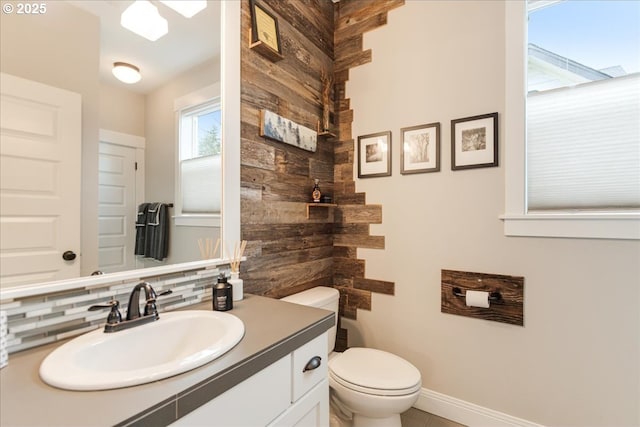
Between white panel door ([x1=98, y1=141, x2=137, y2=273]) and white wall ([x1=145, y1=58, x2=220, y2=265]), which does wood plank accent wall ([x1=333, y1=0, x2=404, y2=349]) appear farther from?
white panel door ([x1=98, y1=141, x2=137, y2=273])

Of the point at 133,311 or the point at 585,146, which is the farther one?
the point at 585,146

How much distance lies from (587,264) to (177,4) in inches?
87.3

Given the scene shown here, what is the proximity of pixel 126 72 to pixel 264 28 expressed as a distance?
32.2 inches

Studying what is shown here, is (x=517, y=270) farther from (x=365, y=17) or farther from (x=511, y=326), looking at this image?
(x=365, y=17)

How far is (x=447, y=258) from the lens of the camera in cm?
172

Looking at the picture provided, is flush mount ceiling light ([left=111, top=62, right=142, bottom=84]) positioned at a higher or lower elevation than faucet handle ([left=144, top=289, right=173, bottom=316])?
higher

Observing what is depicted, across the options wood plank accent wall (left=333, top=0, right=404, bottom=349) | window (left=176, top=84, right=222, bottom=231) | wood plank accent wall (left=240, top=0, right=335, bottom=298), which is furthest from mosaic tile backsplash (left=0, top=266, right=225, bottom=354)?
wood plank accent wall (left=333, top=0, right=404, bottom=349)

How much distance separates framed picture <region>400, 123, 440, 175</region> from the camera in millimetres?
1761

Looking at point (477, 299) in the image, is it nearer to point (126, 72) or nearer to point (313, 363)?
point (313, 363)

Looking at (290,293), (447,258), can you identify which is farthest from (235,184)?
(447,258)

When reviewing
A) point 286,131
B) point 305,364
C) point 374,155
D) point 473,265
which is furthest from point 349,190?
point 305,364

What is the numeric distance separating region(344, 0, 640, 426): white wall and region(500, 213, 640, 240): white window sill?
4 cm

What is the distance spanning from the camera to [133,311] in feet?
3.01

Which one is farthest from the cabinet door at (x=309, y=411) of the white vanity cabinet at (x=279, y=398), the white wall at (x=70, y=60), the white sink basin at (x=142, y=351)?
the white wall at (x=70, y=60)
